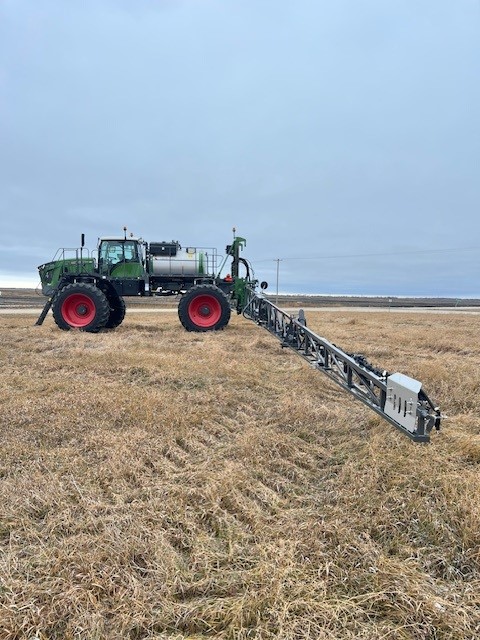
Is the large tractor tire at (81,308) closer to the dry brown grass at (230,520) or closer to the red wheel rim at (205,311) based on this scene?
the red wheel rim at (205,311)

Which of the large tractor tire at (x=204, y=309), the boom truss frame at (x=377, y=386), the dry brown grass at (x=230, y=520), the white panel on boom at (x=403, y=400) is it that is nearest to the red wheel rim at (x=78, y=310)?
the large tractor tire at (x=204, y=309)

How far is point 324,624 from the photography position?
63.8 inches

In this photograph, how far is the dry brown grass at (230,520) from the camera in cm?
167

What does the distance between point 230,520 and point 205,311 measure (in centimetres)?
894

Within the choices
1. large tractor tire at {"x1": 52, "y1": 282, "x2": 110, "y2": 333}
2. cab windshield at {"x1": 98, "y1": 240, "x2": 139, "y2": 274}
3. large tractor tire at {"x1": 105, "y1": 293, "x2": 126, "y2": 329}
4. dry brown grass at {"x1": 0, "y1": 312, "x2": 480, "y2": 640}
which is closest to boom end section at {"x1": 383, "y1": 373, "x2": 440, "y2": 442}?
dry brown grass at {"x1": 0, "y1": 312, "x2": 480, "y2": 640}

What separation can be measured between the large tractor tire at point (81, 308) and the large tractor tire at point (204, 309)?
2115 millimetres

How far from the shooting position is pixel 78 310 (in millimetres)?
10539

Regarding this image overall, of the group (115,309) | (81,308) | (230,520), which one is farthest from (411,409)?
(115,309)

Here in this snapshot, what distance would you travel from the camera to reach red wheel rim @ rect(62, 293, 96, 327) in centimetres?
1053

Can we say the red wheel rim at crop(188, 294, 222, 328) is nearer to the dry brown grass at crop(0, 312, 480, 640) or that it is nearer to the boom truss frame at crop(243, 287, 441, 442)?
the boom truss frame at crop(243, 287, 441, 442)

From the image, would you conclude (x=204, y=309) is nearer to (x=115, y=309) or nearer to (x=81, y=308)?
(x=115, y=309)

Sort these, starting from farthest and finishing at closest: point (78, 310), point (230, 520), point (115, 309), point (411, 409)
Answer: point (115, 309) < point (78, 310) < point (411, 409) < point (230, 520)

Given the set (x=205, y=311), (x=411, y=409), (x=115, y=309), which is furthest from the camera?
(x=115, y=309)

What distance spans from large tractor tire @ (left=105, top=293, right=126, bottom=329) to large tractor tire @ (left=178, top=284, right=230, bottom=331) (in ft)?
6.70
